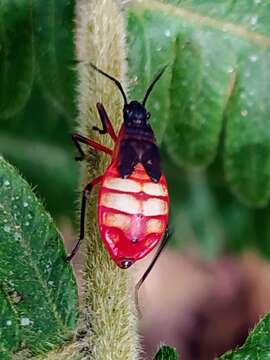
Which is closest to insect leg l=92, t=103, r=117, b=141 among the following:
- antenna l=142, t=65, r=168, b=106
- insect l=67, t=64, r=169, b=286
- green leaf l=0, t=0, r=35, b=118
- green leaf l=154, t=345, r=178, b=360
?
insect l=67, t=64, r=169, b=286

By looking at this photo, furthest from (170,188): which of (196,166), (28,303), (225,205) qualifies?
(28,303)

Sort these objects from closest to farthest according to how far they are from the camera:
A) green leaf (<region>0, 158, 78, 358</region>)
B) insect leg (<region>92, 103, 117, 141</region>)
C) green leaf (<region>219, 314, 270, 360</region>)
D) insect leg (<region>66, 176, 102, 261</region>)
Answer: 1. green leaf (<region>0, 158, 78, 358</region>)
2. green leaf (<region>219, 314, 270, 360</region>)
3. insect leg (<region>66, 176, 102, 261</region>)
4. insect leg (<region>92, 103, 117, 141</region>)

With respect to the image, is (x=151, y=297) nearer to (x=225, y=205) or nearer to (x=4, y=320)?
(x=225, y=205)

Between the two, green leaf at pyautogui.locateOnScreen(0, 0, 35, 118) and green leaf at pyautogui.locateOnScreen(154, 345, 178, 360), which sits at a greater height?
green leaf at pyautogui.locateOnScreen(0, 0, 35, 118)

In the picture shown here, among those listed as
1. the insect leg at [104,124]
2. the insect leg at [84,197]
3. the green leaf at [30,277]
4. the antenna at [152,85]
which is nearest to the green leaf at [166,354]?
the green leaf at [30,277]

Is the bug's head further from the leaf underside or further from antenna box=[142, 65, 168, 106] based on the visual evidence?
the leaf underside

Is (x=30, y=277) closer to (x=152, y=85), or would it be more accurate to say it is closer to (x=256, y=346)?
(x=256, y=346)
